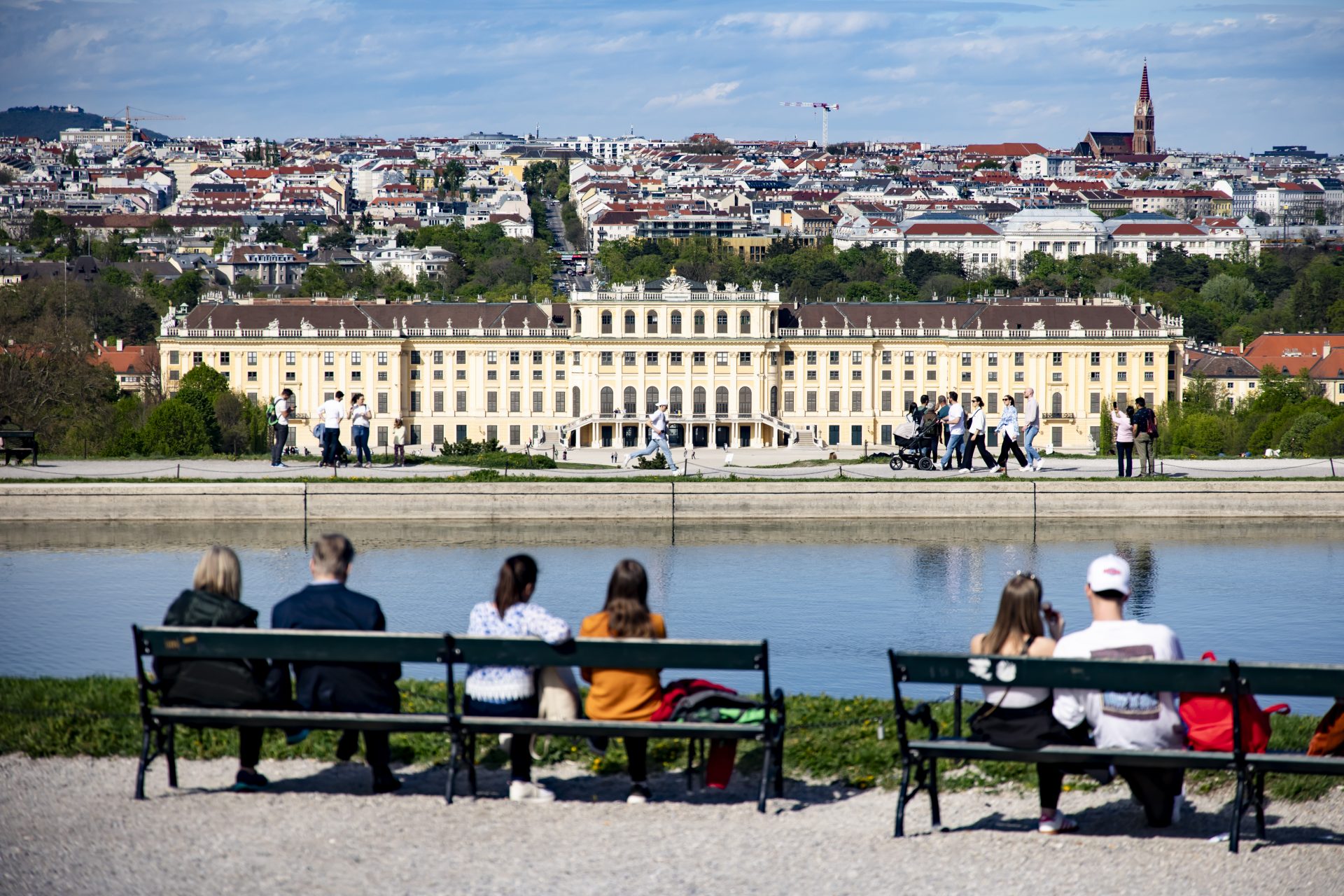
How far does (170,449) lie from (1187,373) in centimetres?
6411

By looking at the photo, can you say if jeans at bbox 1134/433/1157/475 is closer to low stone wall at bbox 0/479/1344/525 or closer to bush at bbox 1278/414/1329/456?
low stone wall at bbox 0/479/1344/525

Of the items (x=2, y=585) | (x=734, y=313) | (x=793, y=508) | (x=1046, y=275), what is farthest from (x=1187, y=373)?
(x=2, y=585)

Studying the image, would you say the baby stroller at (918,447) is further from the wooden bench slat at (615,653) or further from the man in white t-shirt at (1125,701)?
the wooden bench slat at (615,653)

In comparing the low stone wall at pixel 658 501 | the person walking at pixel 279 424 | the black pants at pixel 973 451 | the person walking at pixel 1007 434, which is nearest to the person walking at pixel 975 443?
the black pants at pixel 973 451

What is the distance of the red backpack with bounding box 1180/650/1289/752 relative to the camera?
27.6ft

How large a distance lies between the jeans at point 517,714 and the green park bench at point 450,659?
139 millimetres

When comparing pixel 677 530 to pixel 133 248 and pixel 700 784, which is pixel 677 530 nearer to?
pixel 700 784

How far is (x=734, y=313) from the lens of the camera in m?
84.8

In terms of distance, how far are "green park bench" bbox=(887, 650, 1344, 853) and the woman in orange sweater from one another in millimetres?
1280

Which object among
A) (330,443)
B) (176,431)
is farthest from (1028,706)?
(176,431)

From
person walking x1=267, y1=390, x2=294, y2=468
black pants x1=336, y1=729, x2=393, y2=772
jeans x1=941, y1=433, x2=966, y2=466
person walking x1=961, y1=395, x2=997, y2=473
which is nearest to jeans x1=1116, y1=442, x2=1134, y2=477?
person walking x1=961, y1=395, x2=997, y2=473

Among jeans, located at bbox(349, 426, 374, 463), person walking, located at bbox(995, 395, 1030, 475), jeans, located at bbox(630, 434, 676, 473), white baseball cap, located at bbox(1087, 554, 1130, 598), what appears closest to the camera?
white baseball cap, located at bbox(1087, 554, 1130, 598)

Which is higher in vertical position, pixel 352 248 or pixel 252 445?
pixel 352 248

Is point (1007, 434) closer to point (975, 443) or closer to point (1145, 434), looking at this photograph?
point (975, 443)
